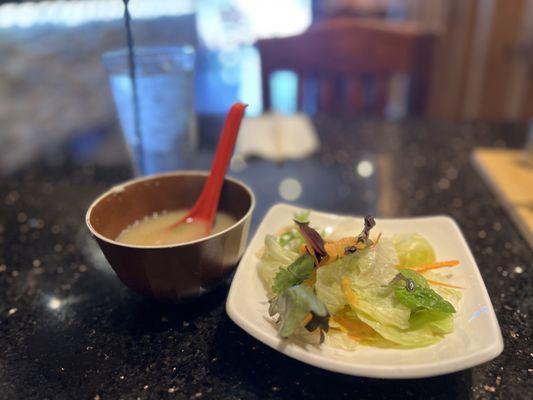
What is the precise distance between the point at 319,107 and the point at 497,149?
0.70 m

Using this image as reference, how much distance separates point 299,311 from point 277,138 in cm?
83

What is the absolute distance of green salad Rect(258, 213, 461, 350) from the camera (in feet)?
1.61

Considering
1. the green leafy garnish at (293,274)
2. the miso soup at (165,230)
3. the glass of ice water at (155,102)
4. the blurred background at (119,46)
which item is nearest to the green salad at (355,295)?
the green leafy garnish at (293,274)

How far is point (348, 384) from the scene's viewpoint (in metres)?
A: 0.51

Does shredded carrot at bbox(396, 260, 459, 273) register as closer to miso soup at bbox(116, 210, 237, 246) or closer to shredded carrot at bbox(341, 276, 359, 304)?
shredded carrot at bbox(341, 276, 359, 304)

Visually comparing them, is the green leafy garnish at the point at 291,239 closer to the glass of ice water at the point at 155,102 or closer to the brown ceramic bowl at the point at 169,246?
the brown ceramic bowl at the point at 169,246

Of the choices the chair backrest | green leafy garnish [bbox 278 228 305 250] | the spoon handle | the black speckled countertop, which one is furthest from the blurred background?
green leafy garnish [bbox 278 228 305 250]

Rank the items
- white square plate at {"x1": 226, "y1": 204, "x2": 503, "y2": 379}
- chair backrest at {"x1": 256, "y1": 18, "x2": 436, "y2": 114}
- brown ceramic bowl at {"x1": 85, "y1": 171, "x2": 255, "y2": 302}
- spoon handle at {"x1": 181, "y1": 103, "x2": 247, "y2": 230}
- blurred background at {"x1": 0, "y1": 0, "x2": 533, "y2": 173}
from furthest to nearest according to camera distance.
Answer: chair backrest at {"x1": 256, "y1": 18, "x2": 436, "y2": 114} < blurred background at {"x1": 0, "y1": 0, "x2": 533, "y2": 173} < spoon handle at {"x1": 181, "y1": 103, "x2": 247, "y2": 230} < brown ceramic bowl at {"x1": 85, "y1": 171, "x2": 255, "y2": 302} < white square plate at {"x1": 226, "y1": 204, "x2": 503, "y2": 379}

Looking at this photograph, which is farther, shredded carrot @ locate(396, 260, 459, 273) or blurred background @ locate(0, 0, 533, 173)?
Result: blurred background @ locate(0, 0, 533, 173)

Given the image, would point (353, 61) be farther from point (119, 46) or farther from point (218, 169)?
point (218, 169)

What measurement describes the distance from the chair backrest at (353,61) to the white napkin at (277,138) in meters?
0.33

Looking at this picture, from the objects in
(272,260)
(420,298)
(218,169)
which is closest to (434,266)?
(420,298)

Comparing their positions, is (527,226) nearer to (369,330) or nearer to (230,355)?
(369,330)

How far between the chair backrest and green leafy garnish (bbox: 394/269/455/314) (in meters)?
1.23
